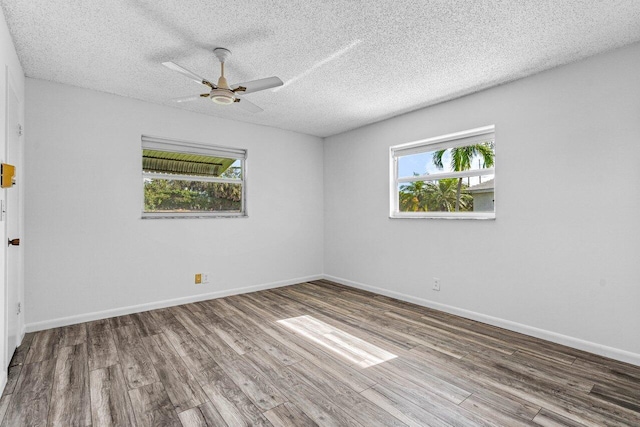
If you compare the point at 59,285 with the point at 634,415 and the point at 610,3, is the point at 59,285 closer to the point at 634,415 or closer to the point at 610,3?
the point at 634,415

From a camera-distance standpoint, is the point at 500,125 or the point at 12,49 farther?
the point at 500,125

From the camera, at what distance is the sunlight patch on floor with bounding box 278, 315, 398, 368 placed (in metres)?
2.43

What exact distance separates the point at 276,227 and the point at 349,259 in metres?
1.19

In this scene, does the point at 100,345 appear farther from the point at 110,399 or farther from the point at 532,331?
the point at 532,331

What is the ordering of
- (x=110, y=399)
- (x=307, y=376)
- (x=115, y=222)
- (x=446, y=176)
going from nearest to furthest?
(x=110, y=399) → (x=307, y=376) → (x=115, y=222) → (x=446, y=176)

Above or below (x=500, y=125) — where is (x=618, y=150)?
below

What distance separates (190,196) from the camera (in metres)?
4.00

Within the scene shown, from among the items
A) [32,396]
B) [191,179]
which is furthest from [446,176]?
[32,396]

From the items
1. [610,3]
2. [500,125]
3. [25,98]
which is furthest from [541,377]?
[25,98]

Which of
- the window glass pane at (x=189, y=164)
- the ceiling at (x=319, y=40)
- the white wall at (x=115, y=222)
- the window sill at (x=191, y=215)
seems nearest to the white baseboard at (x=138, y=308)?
the white wall at (x=115, y=222)

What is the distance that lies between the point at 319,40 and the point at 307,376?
2392 millimetres

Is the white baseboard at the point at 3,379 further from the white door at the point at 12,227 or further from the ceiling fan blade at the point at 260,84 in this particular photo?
the ceiling fan blade at the point at 260,84

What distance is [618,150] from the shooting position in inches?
94.2

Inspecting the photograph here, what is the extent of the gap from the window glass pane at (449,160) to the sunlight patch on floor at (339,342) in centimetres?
214
